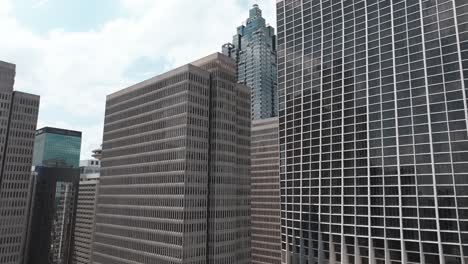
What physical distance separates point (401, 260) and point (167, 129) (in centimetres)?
8233

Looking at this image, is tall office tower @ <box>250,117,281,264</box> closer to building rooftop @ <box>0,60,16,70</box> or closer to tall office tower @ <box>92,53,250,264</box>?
tall office tower @ <box>92,53,250,264</box>

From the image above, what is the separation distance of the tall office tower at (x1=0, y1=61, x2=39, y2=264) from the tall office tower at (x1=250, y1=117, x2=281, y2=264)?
103959mm

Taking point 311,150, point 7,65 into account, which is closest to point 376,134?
point 311,150

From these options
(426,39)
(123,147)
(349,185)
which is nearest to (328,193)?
(349,185)

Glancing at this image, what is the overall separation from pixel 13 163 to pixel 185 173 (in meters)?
80.5

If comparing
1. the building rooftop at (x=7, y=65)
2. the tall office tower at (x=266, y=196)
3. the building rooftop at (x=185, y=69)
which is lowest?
the tall office tower at (x=266, y=196)

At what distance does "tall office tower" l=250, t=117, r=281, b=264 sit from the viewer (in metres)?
180

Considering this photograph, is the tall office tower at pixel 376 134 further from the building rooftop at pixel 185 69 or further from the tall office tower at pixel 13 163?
the tall office tower at pixel 13 163

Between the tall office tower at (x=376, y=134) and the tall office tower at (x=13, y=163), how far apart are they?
343ft

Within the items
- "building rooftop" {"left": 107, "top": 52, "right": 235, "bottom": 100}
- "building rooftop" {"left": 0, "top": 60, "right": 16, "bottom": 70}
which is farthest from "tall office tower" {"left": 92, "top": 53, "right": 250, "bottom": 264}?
"building rooftop" {"left": 0, "top": 60, "right": 16, "bottom": 70}

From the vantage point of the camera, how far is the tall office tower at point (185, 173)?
355 feet

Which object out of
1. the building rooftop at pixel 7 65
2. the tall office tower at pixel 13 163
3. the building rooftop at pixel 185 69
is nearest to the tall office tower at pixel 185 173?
the building rooftop at pixel 185 69

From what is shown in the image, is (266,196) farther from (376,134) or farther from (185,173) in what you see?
(185,173)

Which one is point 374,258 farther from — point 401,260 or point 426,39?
point 426,39
